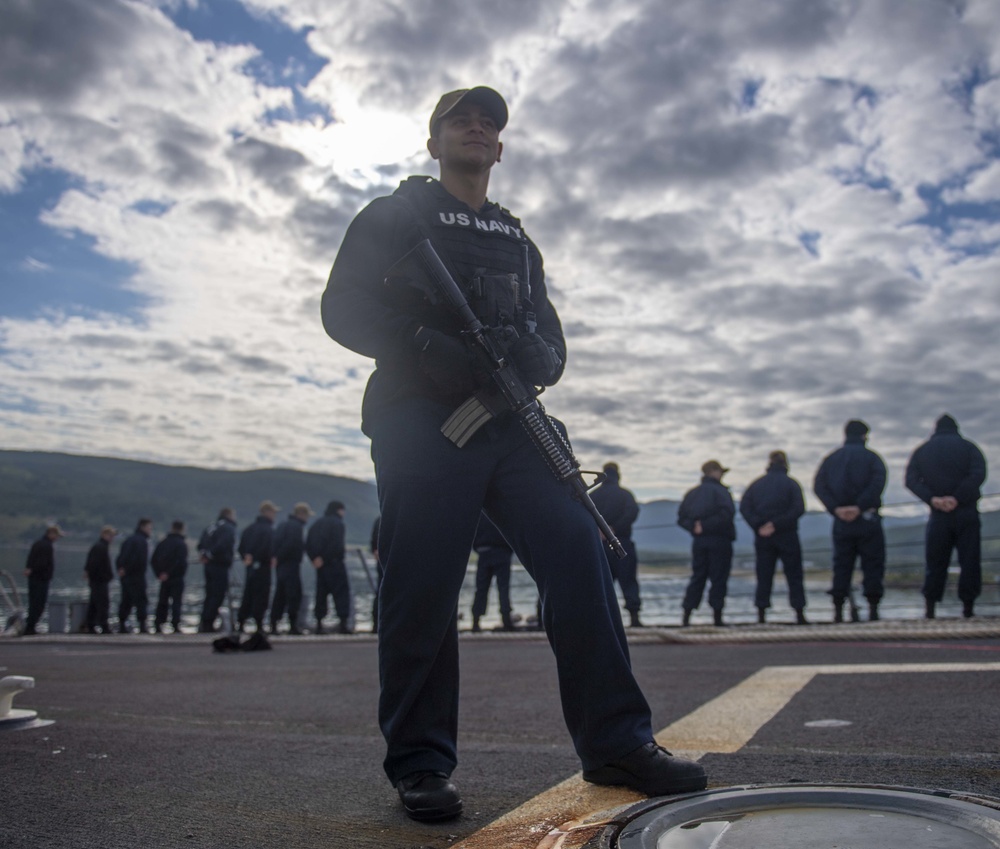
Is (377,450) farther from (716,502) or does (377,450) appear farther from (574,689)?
(716,502)

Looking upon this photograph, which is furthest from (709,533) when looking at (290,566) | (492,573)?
(290,566)

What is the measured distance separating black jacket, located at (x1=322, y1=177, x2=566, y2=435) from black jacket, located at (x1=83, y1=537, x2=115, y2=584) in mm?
15214

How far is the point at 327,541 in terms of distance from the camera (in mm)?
13844

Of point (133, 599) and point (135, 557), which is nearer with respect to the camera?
point (135, 557)

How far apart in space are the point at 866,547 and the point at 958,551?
2.96 ft

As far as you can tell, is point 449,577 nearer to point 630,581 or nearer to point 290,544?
point 630,581

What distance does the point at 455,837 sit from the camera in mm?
2059

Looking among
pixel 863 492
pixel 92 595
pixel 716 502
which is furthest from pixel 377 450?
pixel 92 595

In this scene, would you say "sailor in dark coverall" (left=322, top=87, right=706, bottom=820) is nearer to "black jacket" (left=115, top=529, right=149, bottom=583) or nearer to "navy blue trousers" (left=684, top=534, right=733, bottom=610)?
"navy blue trousers" (left=684, top=534, right=733, bottom=610)

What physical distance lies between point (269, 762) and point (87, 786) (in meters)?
0.55

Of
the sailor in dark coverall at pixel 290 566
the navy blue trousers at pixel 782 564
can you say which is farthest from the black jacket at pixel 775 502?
the sailor in dark coverall at pixel 290 566

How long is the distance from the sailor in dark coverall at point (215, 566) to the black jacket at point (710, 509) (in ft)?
25.0

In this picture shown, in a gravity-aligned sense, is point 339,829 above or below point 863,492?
below

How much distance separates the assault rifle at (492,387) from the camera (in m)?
2.47
